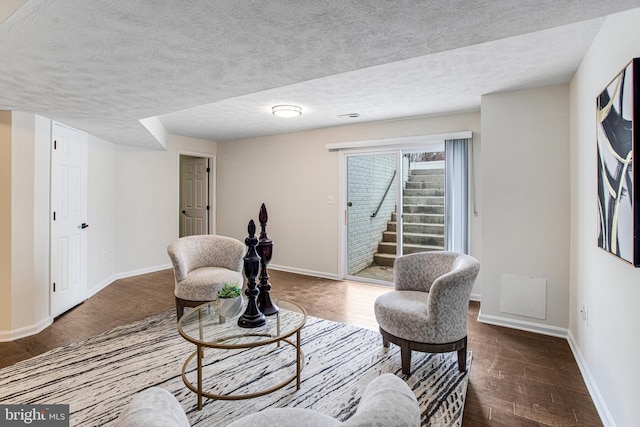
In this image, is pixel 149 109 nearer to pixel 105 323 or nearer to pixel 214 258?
pixel 214 258

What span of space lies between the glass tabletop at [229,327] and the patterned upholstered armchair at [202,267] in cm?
51

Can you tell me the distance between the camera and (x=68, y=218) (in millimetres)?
3664

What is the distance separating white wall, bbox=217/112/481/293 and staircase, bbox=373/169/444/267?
824mm

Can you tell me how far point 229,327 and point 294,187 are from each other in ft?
11.4

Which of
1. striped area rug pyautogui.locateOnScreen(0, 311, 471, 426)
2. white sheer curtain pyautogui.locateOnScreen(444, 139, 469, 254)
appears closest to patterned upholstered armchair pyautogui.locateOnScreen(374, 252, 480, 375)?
striped area rug pyautogui.locateOnScreen(0, 311, 471, 426)

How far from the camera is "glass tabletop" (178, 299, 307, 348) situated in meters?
2.00

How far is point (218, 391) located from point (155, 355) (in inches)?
31.9

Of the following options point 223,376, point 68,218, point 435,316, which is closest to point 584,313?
point 435,316

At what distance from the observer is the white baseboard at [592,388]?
178cm

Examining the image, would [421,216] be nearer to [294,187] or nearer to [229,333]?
[294,187]

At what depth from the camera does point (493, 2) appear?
1.33 m

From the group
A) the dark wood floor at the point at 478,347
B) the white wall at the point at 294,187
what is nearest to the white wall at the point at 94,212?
the dark wood floor at the point at 478,347

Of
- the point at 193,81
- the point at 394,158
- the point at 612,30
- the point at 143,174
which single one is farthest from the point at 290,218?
the point at 612,30

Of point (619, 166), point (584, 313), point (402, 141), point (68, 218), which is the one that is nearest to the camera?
point (619, 166)
